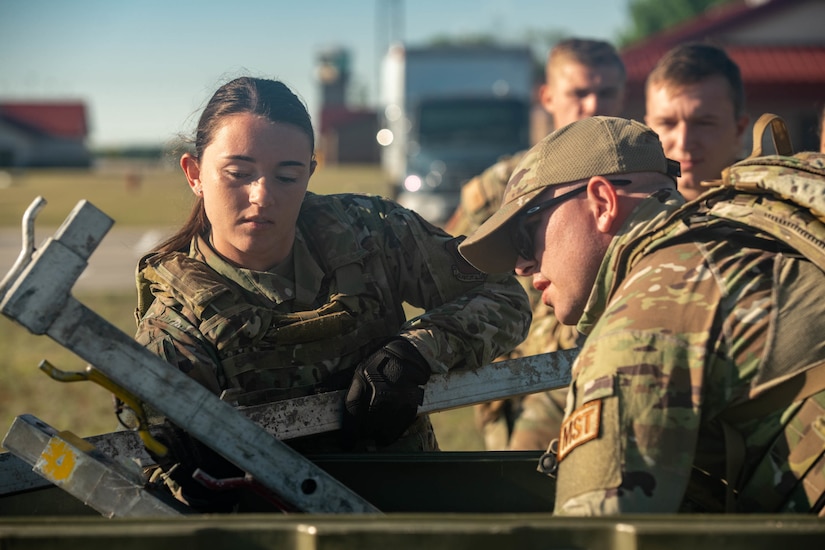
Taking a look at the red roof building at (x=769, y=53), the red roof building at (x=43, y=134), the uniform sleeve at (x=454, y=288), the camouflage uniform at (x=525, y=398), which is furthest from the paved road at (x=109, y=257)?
the red roof building at (x=43, y=134)

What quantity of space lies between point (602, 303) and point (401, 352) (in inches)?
24.9

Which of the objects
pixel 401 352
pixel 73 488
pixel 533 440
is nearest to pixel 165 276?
pixel 401 352

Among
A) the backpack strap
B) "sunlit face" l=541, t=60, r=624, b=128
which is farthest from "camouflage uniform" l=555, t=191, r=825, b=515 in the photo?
"sunlit face" l=541, t=60, r=624, b=128

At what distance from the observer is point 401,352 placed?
2.57m

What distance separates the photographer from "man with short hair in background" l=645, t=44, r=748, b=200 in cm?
416

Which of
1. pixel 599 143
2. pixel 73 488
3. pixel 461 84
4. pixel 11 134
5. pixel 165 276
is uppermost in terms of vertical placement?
pixel 11 134

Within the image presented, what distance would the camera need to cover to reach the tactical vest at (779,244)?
5.85 ft

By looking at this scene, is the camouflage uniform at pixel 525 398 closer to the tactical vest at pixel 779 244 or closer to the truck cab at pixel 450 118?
the tactical vest at pixel 779 244

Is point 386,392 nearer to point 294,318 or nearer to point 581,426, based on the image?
point 294,318

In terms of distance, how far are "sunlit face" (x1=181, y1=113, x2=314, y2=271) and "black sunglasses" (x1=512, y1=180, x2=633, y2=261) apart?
723 mm

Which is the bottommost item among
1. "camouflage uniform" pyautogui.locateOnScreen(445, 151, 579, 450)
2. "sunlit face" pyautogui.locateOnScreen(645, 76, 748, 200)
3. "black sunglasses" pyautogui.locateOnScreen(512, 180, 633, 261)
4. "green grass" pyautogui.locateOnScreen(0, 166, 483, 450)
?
"green grass" pyautogui.locateOnScreen(0, 166, 483, 450)

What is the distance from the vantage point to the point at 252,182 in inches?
108

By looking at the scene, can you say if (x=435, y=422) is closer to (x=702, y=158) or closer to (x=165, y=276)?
(x=702, y=158)

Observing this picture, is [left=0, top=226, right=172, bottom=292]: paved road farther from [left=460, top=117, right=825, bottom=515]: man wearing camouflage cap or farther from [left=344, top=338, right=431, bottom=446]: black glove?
[left=460, top=117, right=825, bottom=515]: man wearing camouflage cap
